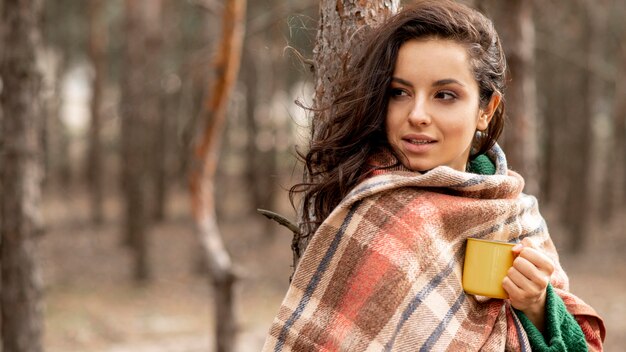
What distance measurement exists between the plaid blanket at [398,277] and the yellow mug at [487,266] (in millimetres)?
36

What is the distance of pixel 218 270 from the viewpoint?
692 centimetres

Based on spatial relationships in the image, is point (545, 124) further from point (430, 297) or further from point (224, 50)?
point (430, 297)

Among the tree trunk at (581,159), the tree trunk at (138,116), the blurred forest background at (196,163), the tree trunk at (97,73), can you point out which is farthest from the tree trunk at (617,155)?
the tree trunk at (97,73)

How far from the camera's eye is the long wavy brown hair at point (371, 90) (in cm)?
201

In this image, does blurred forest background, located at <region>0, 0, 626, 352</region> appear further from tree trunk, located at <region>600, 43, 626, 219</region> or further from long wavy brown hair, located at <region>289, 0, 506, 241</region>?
long wavy brown hair, located at <region>289, 0, 506, 241</region>

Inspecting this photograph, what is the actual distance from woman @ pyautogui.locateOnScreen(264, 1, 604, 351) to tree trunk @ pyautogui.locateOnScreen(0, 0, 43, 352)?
2.87 m

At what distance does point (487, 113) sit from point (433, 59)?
0.30 m

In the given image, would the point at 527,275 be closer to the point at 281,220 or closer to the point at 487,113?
the point at 487,113

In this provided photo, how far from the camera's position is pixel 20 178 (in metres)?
4.49

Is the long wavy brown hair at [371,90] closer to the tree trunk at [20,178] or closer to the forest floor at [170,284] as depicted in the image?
the tree trunk at [20,178]

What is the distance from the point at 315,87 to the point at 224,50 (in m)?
5.39

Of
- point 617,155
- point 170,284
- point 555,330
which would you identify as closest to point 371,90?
point 555,330

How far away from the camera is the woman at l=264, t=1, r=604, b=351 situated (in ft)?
5.91

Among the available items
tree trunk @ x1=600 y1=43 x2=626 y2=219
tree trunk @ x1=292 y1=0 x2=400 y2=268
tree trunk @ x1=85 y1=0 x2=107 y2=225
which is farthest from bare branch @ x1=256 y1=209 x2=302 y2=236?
tree trunk @ x1=85 y1=0 x2=107 y2=225
